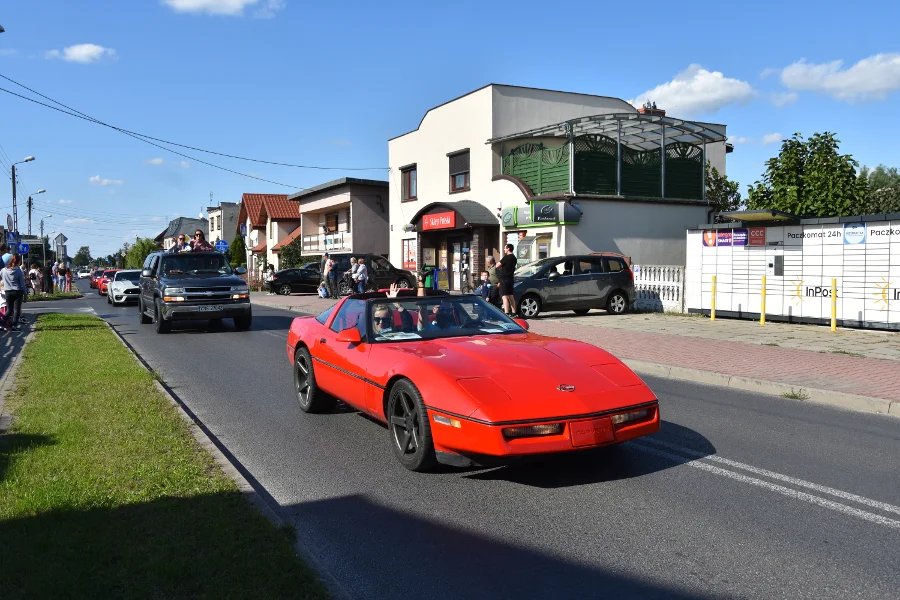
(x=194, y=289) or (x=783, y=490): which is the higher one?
(x=194, y=289)

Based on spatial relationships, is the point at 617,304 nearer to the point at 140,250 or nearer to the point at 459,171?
the point at 459,171

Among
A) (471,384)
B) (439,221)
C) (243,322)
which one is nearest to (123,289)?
(439,221)

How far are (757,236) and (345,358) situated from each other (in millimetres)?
12980

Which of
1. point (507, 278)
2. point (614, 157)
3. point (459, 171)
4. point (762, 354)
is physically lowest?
point (762, 354)

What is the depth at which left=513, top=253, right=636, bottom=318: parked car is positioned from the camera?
61.7 feet

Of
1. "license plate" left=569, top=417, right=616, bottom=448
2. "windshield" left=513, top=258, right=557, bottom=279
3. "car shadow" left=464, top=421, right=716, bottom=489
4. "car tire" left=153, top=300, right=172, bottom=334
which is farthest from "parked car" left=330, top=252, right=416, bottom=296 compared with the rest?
"license plate" left=569, top=417, right=616, bottom=448

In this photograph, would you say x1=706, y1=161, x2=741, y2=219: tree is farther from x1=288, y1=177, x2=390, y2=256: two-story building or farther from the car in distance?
the car in distance

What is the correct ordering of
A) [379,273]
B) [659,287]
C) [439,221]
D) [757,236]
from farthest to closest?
[379,273] < [439,221] < [659,287] < [757,236]

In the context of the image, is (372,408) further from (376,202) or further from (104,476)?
(376,202)

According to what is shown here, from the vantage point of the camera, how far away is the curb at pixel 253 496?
340cm

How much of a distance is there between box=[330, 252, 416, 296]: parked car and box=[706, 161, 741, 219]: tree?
1307 centimetres

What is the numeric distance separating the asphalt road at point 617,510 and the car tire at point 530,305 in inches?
441

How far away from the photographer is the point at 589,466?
544cm

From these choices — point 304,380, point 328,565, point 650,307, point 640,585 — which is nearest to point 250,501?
point 328,565
